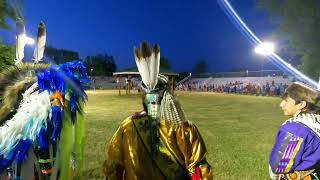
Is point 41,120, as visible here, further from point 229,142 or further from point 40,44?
point 229,142

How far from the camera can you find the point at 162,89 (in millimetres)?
3004

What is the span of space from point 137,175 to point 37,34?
1.62 meters

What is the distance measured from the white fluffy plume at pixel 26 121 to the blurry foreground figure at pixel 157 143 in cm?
66

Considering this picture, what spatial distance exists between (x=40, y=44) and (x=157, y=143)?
4.86ft

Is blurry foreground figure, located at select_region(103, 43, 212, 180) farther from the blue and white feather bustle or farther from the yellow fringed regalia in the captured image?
the blue and white feather bustle

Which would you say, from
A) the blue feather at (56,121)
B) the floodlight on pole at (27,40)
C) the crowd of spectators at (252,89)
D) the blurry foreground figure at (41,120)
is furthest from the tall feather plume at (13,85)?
the crowd of spectators at (252,89)

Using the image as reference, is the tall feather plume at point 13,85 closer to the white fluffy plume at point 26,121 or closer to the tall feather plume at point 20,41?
the white fluffy plume at point 26,121

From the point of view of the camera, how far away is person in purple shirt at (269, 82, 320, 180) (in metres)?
3.15

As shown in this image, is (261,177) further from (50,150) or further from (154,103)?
(50,150)

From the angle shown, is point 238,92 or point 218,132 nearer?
point 218,132

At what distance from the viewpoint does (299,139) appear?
10.3 ft

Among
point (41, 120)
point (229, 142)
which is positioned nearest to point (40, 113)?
point (41, 120)

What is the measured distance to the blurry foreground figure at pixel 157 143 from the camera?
2.96 m

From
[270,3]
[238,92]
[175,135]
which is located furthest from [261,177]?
[238,92]
